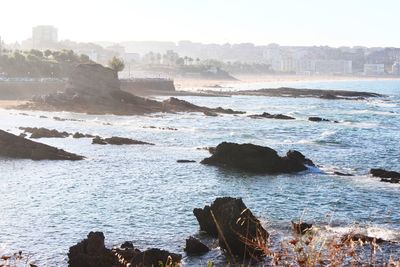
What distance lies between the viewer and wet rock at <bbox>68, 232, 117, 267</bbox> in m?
18.8

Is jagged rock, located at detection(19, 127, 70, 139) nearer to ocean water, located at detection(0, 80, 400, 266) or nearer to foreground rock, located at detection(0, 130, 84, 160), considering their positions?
ocean water, located at detection(0, 80, 400, 266)

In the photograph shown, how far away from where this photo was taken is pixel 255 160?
4184 cm

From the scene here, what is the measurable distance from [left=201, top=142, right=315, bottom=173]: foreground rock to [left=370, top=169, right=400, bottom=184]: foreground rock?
4.72 meters

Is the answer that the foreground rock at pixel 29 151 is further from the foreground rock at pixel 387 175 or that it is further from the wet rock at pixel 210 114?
the wet rock at pixel 210 114

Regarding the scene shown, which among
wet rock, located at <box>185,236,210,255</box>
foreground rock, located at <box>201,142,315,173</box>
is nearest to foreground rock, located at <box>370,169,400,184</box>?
foreground rock, located at <box>201,142,315,173</box>

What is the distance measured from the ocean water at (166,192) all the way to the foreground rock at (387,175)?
3.11 ft

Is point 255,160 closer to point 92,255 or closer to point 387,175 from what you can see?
point 387,175

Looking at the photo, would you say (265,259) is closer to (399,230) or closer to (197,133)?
(399,230)

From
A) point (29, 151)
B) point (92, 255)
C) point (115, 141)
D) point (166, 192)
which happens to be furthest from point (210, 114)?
point (92, 255)

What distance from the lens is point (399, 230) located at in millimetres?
26297

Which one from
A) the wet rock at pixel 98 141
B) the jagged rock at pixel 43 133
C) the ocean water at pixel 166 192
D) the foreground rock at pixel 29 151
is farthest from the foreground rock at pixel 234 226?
the jagged rock at pixel 43 133

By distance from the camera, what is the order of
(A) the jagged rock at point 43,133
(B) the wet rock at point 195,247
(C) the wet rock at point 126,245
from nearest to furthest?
(B) the wet rock at point 195,247, (C) the wet rock at point 126,245, (A) the jagged rock at point 43,133

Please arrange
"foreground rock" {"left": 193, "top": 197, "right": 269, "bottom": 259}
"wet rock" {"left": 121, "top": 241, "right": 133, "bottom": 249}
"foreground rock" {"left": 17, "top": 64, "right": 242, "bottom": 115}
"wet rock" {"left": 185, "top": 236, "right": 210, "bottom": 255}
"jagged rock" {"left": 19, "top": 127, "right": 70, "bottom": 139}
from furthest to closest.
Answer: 1. "foreground rock" {"left": 17, "top": 64, "right": 242, "bottom": 115}
2. "jagged rock" {"left": 19, "top": 127, "right": 70, "bottom": 139}
3. "wet rock" {"left": 121, "top": 241, "right": 133, "bottom": 249}
4. "wet rock" {"left": 185, "top": 236, "right": 210, "bottom": 255}
5. "foreground rock" {"left": 193, "top": 197, "right": 269, "bottom": 259}

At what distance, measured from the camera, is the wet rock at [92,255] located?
18797 millimetres
